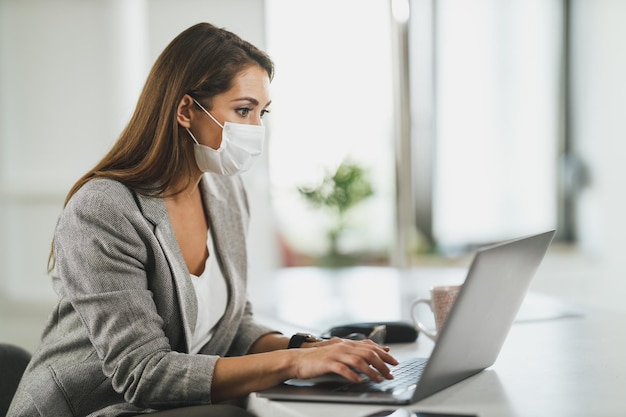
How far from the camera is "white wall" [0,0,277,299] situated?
132 inches

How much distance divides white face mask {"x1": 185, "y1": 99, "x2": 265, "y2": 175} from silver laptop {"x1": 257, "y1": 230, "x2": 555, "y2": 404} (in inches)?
21.5

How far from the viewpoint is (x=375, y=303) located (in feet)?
8.25

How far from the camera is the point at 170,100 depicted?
62.2 inches

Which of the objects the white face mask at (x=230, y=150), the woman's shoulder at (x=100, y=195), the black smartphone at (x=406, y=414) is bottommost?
the black smartphone at (x=406, y=414)

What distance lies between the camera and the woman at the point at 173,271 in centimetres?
Answer: 128

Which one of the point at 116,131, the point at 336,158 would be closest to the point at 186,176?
the point at 116,131

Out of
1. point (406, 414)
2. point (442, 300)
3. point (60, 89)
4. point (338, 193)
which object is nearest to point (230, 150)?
point (442, 300)

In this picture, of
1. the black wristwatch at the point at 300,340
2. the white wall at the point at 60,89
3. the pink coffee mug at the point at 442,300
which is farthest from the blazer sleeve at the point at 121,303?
the white wall at the point at 60,89

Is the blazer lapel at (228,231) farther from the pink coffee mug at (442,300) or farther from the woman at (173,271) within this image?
the pink coffee mug at (442,300)

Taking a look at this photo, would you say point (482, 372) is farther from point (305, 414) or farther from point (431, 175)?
point (431, 175)

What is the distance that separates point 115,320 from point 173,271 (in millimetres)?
160

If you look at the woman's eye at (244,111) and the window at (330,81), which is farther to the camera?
the window at (330,81)

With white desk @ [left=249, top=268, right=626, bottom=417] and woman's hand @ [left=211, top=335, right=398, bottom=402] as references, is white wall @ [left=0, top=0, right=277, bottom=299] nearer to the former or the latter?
white desk @ [left=249, top=268, right=626, bottom=417]

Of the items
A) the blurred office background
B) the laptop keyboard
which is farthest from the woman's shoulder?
the blurred office background
